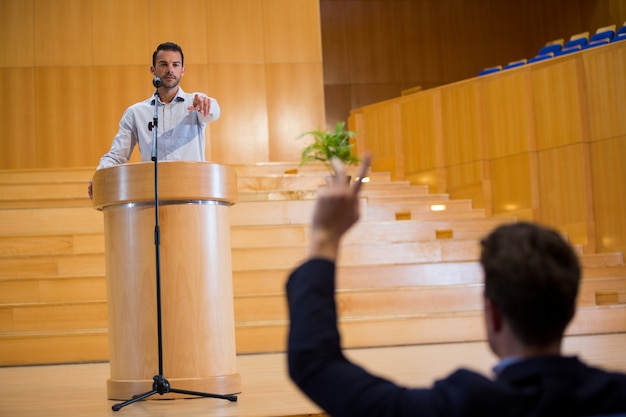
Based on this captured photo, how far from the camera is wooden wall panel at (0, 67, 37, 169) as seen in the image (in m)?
8.72

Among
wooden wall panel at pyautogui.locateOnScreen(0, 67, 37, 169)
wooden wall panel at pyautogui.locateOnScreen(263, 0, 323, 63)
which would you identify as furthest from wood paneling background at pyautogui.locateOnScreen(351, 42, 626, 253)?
wooden wall panel at pyautogui.locateOnScreen(0, 67, 37, 169)

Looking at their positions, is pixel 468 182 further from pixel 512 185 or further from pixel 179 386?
pixel 179 386

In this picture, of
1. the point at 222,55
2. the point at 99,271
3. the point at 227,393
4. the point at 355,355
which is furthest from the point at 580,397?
the point at 222,55

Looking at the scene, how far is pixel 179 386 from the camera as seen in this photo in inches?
114

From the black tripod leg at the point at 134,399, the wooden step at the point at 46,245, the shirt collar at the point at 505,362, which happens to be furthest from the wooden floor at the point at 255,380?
the shirt collar at the point at 505,362

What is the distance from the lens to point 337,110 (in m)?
12.0

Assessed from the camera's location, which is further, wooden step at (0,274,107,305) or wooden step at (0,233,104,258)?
wooden step at (0,233,104,258)

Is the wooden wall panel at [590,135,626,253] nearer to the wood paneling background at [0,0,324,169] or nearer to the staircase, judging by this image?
the staircase

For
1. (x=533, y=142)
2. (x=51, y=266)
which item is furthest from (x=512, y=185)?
(x=51, y=266)

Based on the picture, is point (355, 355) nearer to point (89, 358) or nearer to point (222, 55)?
point (89, 358)

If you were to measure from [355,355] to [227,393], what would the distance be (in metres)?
1.60

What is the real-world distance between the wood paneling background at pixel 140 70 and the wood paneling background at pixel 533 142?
1.21 meters

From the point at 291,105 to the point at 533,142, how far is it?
277 centimetres

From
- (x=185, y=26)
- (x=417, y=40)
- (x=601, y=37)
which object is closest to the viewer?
(x=601, y=37)
